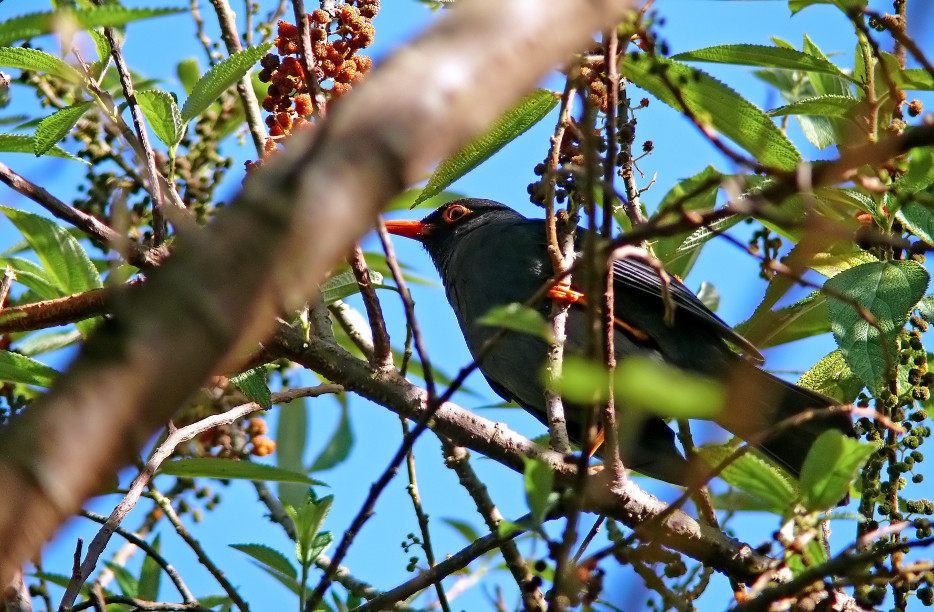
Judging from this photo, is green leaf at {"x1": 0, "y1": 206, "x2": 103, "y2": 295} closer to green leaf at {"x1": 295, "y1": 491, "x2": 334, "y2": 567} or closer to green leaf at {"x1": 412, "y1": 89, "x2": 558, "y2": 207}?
green leaf at {"x1": 295, "y1": 491, "x2": 334, "y2": 567}

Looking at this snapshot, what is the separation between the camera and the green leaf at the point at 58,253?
4.22m

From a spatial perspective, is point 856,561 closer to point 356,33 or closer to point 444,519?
point 356,33

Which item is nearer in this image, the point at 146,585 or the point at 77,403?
the point at 77,403

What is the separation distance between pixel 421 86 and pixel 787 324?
3.56 metres

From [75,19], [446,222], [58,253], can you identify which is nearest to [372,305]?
[75,19]

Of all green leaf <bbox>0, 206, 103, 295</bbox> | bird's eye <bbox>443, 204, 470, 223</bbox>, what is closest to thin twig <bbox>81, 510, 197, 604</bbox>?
green leaf <bbox>0, 206, 103, 295</bbox>

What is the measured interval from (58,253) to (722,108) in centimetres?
288

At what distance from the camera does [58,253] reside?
4.26 metres

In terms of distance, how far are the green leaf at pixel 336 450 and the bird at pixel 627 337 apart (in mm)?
898

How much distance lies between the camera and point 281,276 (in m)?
1.25

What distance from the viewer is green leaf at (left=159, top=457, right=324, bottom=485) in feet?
13.1

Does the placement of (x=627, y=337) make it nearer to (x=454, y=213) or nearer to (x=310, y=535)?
(x=454, y=213)

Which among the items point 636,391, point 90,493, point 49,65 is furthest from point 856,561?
point 49,65

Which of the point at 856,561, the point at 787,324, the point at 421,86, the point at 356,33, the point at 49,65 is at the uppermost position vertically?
the point at 787,324
